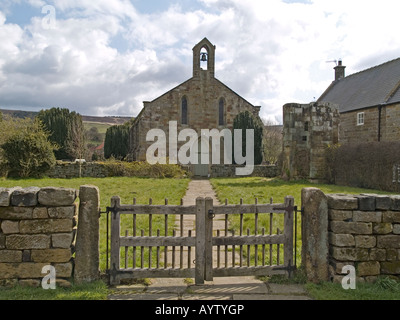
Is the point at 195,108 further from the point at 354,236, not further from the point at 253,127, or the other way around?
the point at 354,236

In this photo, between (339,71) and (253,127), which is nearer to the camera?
(253,127)

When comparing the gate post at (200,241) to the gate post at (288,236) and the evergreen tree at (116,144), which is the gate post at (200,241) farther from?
the evergreen tree at (116,144)

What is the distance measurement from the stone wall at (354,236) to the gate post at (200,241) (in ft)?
5.25

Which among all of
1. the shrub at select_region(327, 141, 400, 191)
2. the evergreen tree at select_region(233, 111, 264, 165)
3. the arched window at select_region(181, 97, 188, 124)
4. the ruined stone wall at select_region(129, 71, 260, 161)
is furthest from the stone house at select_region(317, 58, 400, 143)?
the arched window at select_region(181, 97, 188, 124)

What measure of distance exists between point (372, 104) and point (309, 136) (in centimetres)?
798

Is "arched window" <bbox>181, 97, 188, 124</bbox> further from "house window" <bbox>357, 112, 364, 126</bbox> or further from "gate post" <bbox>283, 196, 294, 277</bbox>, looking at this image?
"gate post" <bbox>283, 196, 294, 277</bbox>

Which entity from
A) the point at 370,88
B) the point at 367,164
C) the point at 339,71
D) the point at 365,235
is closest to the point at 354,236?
the point at 365,235

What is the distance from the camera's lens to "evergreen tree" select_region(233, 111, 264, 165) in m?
27.9

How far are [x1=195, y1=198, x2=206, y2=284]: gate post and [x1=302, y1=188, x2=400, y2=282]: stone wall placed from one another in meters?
1.60

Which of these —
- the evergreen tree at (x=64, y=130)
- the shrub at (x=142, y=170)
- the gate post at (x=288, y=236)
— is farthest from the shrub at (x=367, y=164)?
the evergreen tree at (x=64, y=130)

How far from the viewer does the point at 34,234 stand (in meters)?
4.77

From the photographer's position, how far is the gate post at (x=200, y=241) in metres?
5.00
